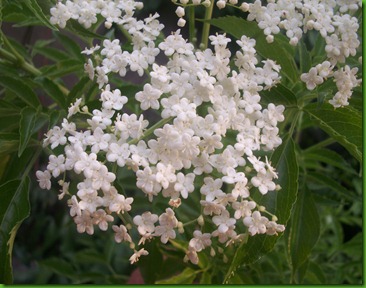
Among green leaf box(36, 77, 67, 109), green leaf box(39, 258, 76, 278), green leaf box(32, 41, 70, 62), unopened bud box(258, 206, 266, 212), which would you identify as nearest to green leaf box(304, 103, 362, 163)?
unopened bud box(258, 206, 266, 212)

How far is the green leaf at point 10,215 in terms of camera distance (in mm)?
713

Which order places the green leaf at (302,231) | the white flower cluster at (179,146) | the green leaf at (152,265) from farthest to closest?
the green leaf at (152,265) → the green leaf at (302,231) → the white flower cluster at (179,146)

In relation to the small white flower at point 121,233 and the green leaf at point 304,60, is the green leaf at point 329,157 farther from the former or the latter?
the small white flower at point 121,233

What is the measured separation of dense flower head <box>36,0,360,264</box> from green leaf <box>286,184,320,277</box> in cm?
17

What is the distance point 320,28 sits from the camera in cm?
71

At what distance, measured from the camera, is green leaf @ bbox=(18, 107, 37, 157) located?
70 cm

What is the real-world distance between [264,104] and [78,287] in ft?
1.26

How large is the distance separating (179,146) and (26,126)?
250 mm

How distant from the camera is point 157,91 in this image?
25.0 inches

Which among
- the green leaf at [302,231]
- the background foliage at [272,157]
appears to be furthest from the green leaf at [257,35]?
the green leaf at [302,231]

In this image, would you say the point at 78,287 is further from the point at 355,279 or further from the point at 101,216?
the point at 355,279

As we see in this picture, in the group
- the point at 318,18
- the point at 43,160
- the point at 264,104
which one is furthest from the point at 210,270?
the point at 43,160

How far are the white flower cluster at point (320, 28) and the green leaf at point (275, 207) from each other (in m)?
0.10

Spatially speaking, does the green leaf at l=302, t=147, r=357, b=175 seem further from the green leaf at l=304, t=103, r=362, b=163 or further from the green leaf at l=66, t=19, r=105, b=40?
the green leaf at l=66, t=19, r=105, b=40
